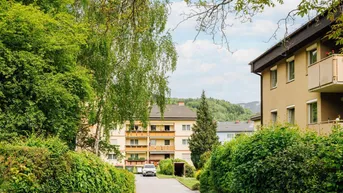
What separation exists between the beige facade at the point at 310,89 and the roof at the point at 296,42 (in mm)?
249

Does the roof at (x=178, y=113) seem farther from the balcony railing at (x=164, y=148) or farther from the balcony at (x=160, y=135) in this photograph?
the balcony railing at (x=164, y=148)

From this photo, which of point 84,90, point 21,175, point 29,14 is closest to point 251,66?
point 84,90

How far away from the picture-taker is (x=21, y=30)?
66.8ft

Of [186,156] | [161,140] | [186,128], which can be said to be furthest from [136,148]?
[186,128]

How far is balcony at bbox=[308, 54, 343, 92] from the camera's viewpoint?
19.0 metres

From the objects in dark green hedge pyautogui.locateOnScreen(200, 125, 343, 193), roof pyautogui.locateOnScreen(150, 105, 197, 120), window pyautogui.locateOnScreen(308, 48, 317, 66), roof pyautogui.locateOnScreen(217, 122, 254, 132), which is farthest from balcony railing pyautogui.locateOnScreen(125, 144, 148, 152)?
dark green hedge pyautogui.locateOnScreen(200, 125, 343, 193)

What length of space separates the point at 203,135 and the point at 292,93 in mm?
39425

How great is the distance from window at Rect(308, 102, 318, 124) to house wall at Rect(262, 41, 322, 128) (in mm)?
205

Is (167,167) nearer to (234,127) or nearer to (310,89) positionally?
(234,127)

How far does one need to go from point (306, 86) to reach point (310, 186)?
13.8 meters

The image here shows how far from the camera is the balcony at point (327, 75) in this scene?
1902 centimetres

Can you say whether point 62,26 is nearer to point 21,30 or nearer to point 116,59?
point 21,30

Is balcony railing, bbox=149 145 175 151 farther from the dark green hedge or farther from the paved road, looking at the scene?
the dark green hedge

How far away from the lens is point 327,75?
768 inches
